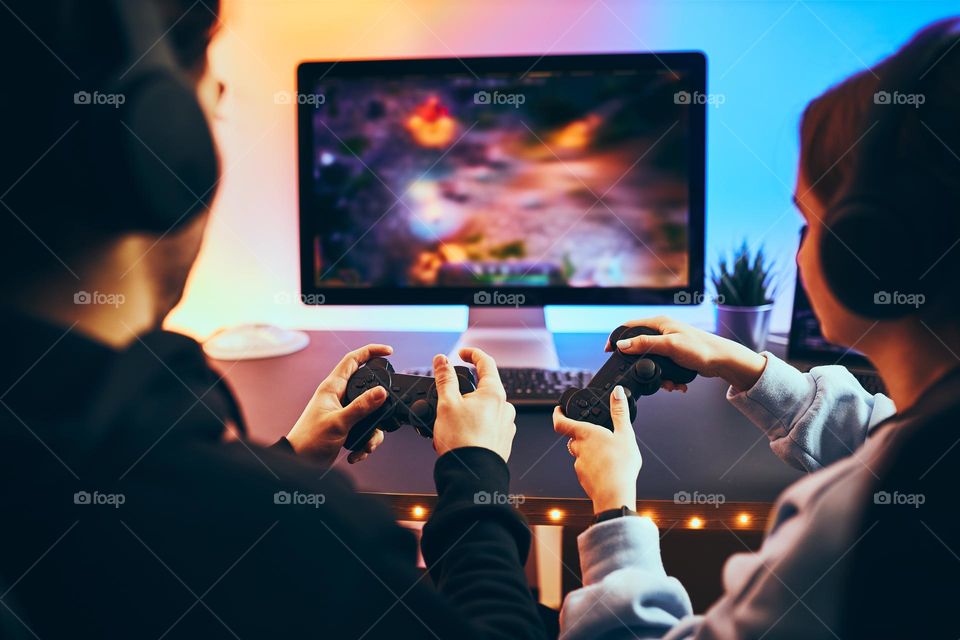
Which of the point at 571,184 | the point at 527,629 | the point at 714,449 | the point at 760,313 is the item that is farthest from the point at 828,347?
the point at 527,629

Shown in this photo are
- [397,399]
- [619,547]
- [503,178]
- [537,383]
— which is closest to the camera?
[619,547]

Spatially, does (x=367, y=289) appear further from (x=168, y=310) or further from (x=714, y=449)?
(x=714, y=449)

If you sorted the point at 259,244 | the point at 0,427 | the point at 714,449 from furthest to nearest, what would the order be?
1. the point at 259,244
2. the point at 714,449
3. the point at 0,427

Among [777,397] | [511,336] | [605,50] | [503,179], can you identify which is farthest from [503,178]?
[777,397]

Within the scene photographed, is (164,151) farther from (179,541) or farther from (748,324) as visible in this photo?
(748,324)

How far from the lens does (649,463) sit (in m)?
0.64

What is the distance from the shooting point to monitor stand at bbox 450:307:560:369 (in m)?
0.93

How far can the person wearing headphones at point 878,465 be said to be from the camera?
13.1 inches

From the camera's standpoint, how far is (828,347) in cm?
95

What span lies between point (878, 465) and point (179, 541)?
52 cm

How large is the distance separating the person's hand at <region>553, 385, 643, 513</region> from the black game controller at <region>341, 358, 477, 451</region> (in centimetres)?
13

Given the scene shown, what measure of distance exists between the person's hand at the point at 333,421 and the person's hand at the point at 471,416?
8 centimetres

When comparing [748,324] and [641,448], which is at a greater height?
[748,324]

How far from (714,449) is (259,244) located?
106 cm
